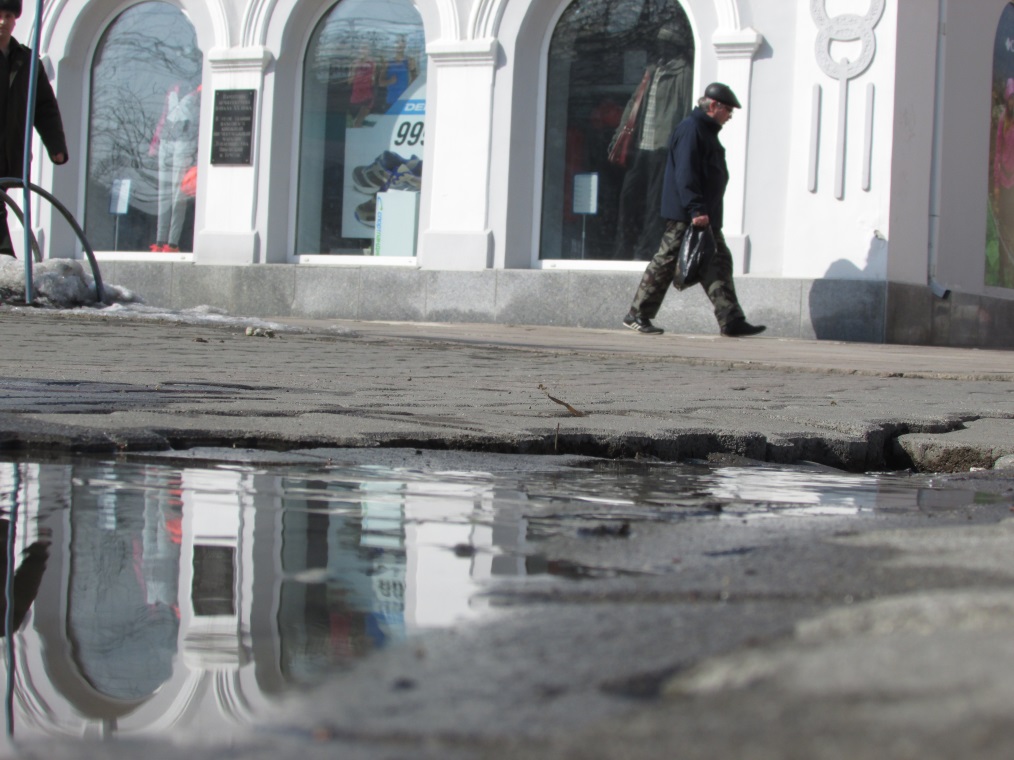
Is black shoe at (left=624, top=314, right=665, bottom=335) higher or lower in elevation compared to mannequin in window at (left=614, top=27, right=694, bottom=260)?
lower

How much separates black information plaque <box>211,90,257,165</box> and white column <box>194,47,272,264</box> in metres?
0.04

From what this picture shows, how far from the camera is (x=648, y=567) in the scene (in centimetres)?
176

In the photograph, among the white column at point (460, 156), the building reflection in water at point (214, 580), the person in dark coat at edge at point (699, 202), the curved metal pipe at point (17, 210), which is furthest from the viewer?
the white column at point (460, 156)

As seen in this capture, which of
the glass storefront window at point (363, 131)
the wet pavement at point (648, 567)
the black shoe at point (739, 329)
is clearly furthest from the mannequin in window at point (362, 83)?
the wet pavement at point (648, 567)

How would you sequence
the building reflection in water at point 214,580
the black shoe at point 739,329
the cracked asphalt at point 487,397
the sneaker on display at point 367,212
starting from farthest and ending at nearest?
1. the sneaker on display at point 367,212
2. the black shoe at point 739,329
3. the cracked asphalt at point 487,397
4. the building reflection in water at point 214,580

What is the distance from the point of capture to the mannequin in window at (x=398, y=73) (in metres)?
14.0

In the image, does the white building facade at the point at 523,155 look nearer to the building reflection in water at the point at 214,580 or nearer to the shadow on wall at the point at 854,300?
the shadow on wall at the point at 854,300

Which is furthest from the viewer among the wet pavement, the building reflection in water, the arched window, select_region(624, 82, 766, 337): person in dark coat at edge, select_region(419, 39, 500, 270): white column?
the arched window

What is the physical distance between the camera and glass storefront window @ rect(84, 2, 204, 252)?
15.0 m

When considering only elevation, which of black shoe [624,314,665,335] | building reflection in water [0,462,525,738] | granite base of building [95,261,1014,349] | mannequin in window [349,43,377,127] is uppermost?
mannequin in window [349,43,377,127]

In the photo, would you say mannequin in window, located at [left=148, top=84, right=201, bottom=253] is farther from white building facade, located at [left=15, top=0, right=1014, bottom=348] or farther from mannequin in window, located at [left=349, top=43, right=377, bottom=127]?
mannequin in window, located at [left=349, top=43, right=377, bottom=127]

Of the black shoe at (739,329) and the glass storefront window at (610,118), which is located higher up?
the glass storefront window at (610,118)

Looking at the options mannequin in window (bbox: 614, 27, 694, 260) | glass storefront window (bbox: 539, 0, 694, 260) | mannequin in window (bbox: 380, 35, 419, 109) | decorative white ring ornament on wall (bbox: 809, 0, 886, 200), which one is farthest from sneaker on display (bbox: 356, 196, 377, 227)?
decorative white ring ornament on wall (bbox: 809, 0, 886, 200)

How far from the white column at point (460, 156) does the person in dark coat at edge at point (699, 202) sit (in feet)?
9.13
